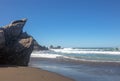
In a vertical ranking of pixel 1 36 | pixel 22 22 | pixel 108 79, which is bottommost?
pixel 108 79

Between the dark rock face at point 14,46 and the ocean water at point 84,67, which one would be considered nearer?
the ocean water at point 84,67

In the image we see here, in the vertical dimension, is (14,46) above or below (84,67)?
above

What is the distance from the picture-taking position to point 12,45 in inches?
622

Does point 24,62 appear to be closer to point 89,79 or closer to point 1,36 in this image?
point 1,36

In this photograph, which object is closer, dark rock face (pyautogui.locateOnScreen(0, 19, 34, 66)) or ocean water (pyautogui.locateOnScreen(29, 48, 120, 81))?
ocean water (pyautogui.locateOnScreen(29, 48, 120, 81))

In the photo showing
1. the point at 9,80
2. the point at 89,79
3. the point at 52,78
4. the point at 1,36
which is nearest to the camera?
the point at 9,80

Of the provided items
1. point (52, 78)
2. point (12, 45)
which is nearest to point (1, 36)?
point (12, 45)

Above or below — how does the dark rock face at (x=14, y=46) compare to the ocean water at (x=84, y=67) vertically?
above

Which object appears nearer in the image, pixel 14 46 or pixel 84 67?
pixel 14 46

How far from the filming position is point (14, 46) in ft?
51.6

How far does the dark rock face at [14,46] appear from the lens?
15.6 meters

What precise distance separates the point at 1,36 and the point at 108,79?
24.5 ft

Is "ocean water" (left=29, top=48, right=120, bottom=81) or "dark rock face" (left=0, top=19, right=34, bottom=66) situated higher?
"dark rock face" (left=0, top=19, right=34, bottom=66)

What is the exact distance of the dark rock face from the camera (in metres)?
15.6
